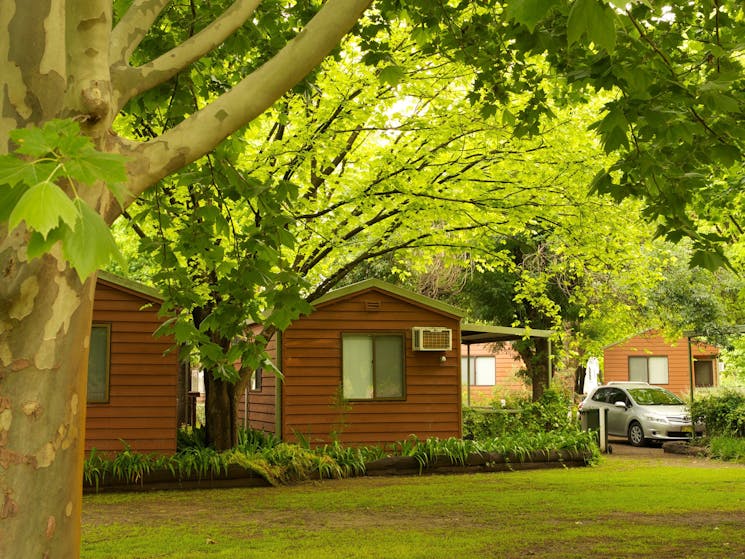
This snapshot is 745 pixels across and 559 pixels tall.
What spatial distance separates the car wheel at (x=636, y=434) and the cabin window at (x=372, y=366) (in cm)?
842

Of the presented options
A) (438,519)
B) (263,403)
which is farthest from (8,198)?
(263,403)

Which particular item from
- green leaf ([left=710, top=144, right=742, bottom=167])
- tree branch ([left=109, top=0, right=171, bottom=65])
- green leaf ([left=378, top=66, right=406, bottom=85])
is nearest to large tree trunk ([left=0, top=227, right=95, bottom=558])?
tree branch ([left=109, top=0, right=171, bottom=65])

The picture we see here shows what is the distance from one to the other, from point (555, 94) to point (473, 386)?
2722 centimetres

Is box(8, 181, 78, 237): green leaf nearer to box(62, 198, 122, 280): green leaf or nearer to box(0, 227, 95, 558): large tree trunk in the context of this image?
box(62, 198, 122, 280): green leaf

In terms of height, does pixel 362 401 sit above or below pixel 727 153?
below

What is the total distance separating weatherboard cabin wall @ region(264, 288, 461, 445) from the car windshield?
8.03 metres

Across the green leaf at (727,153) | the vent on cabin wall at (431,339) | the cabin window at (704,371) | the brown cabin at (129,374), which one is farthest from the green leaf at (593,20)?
the cabin window at (704,371)

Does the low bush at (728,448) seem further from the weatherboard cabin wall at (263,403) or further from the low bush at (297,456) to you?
the weatherboard cabin wall at (263,403)

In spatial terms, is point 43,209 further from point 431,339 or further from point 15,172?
point 431,339

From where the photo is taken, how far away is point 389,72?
6531 millimetres

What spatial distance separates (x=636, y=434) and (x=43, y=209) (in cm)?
2160

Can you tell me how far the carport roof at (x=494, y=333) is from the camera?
17844 mm

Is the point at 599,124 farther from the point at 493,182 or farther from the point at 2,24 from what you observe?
the point at 493,182

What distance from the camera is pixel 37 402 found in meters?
3.46
